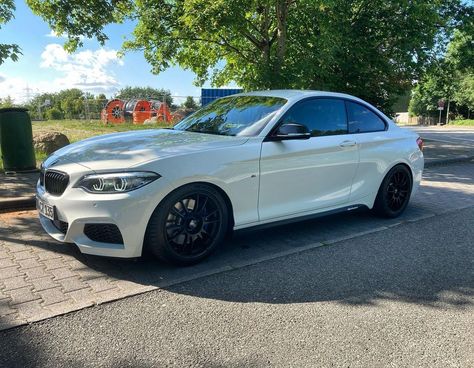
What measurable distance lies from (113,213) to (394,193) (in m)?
3.89

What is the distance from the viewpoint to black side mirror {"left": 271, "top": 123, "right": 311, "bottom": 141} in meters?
4.50

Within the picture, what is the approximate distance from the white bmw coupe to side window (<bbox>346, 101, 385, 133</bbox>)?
0.05ft

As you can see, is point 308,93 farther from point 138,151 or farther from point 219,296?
point 219,296

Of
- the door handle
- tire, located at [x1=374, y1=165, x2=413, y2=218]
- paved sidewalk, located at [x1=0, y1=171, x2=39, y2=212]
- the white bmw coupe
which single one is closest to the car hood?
the white bmw coupe

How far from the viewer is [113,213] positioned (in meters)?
3.68

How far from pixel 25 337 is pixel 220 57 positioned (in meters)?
12.3

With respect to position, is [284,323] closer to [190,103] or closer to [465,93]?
[190,103]

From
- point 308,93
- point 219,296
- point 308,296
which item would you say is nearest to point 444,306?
point 308,296

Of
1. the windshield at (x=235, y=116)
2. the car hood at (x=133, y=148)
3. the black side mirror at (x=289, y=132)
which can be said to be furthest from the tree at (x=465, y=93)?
the car hood at (x=133, y=148)

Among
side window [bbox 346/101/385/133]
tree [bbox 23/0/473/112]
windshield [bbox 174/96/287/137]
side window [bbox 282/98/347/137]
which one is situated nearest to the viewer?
windshield [bbox 174/96/287/137]

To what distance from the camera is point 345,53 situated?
41.0 feet

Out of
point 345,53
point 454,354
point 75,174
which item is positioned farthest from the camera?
point 345,53

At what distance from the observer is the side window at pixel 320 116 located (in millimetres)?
4938

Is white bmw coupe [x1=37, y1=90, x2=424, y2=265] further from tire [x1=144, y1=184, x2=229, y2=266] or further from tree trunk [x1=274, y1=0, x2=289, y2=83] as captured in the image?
tree trunk [x1=274, y1=0, x2=289, y2=83]
